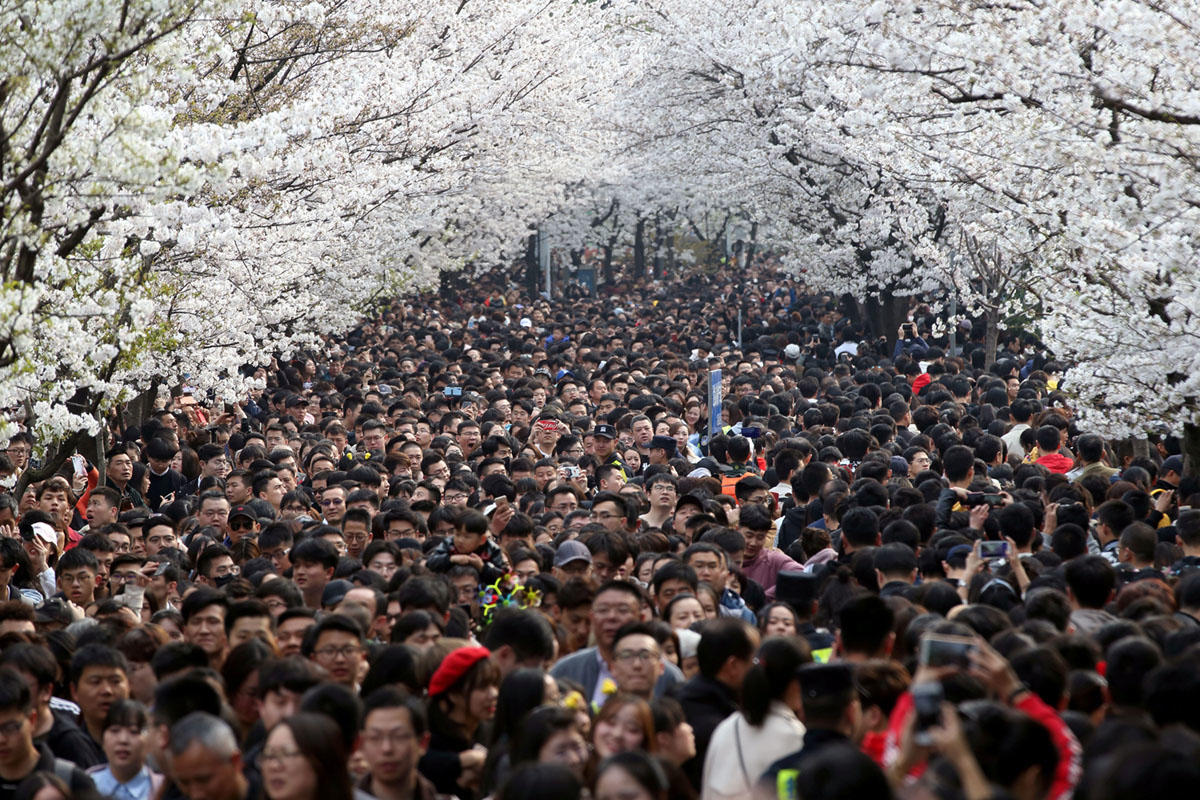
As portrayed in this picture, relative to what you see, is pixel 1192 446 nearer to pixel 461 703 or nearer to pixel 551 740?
pixel 461 703

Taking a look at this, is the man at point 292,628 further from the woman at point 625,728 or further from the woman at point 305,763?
the woman at point 625,728

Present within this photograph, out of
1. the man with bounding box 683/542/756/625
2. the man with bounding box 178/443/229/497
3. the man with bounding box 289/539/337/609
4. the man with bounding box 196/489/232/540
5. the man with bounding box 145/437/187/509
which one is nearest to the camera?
the man with bounding box 683/542/756/625

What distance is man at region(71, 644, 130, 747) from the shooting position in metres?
6.91

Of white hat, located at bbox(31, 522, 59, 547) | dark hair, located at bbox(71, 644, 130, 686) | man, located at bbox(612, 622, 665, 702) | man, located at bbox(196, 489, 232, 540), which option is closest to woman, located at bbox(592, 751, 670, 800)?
man, located at bbox(612, 622, 665, 702)

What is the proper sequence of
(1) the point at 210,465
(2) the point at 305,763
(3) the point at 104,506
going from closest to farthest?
(2) the point at 305,763
(3) the point at 104,506
(1) the point at 210,465

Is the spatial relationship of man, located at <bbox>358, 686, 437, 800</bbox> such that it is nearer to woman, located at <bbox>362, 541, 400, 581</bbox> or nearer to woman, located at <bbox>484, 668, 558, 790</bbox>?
woman, located at <bbox>484, 668, 558, 790</bbox>

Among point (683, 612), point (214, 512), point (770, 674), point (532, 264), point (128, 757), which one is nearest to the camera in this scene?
point (770, 674)

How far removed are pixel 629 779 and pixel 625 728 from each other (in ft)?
2.47

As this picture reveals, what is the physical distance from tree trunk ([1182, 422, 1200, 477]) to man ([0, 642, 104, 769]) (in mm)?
8959

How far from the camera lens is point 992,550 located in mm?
8211

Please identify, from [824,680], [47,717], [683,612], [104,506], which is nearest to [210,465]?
[104,506]

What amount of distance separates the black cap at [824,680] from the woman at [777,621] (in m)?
1.96

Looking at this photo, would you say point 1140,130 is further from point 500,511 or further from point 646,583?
point 500,511

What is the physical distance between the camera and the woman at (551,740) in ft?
17.0
